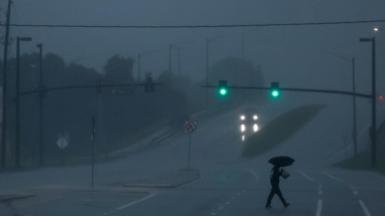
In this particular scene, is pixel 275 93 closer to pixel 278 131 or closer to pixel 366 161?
pixel 366 161

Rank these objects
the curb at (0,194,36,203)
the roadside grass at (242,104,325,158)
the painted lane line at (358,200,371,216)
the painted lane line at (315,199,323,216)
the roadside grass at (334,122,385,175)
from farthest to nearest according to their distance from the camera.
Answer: the roadside grass at (242,104,325,158) → the roadside grass at (334,122,385,175) → the curb at (0,194,36,203) → the painted lane line at (358,200,371,216) → the painted lane line at (315,199,323,216)

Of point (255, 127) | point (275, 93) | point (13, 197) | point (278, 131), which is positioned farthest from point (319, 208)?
point (255, 127)

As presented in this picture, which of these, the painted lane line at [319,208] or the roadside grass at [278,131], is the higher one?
the roadside grass at [278,131]

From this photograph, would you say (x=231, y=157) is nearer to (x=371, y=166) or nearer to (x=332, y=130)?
(x=332, y=130)

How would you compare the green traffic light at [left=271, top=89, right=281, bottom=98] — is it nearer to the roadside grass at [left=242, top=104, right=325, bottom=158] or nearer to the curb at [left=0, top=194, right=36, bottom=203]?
the curb at [left=0, top=194, right=36, bottom=203]

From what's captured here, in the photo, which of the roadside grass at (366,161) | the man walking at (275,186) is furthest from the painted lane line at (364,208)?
the roadside grass at (366,161)

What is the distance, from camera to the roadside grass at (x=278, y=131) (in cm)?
9350

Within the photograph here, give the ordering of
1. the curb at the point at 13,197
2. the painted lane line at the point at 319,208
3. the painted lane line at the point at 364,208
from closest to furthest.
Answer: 1. the painted lane line at the point at 319,208
2. the painted lane line at the point at 364,208
3. the curb at the point at 13,197

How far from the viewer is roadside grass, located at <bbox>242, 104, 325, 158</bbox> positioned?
93500 mm

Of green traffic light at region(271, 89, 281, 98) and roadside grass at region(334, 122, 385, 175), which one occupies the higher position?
green traffic light at region(271, 89, 281, 98)

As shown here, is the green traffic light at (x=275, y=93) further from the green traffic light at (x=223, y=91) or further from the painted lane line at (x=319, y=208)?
the painted lane line at (x=319, y=208)

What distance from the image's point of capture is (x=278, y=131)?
103188mm

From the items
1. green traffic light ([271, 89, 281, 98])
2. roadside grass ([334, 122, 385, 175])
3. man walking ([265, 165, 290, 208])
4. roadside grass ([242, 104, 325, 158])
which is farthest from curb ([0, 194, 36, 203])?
roadside grass ([242, 104, 325, 158])

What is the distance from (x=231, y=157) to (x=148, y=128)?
32557 mm
